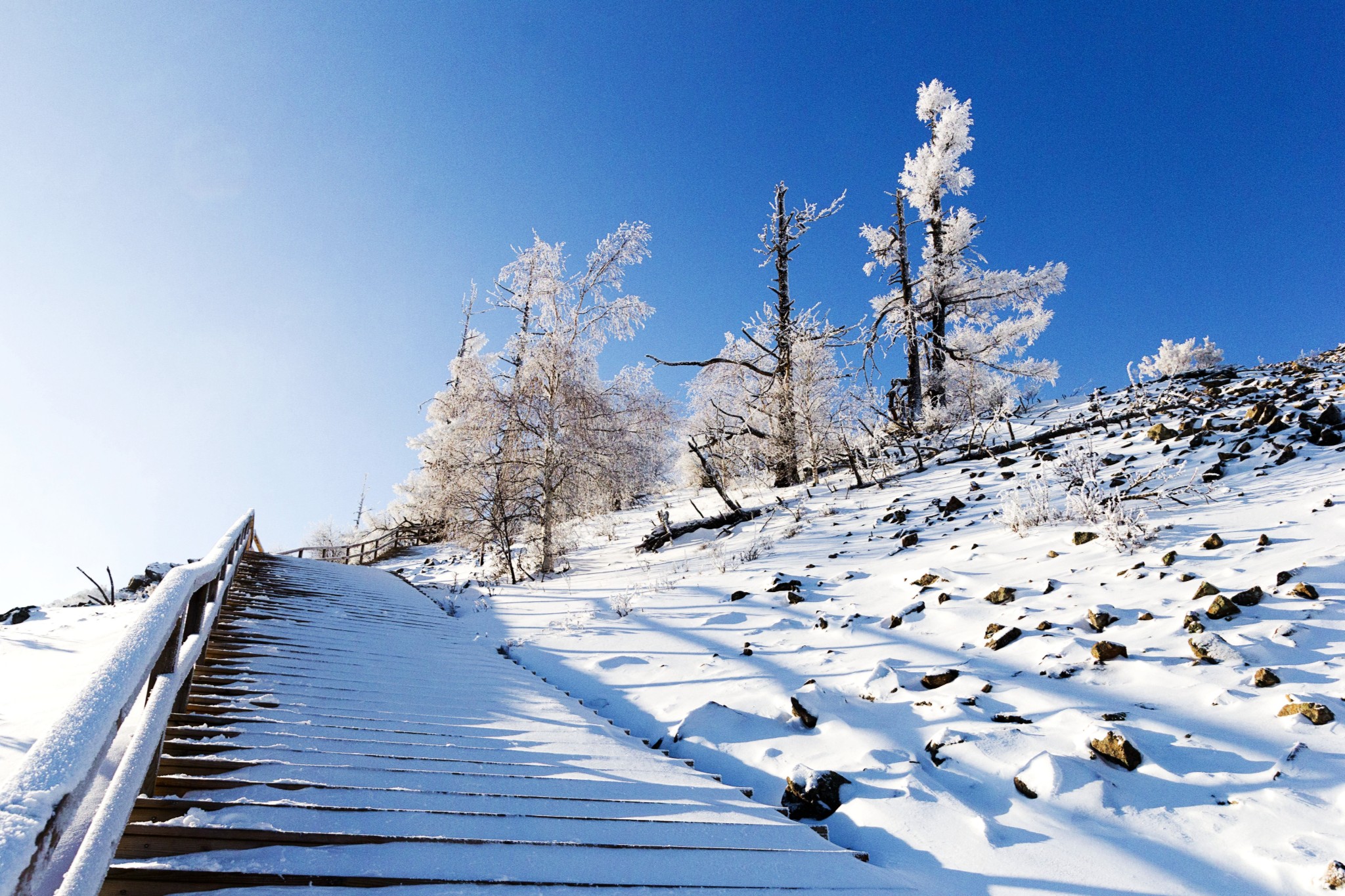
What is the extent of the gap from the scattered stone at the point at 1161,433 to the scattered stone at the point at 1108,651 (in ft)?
22.4

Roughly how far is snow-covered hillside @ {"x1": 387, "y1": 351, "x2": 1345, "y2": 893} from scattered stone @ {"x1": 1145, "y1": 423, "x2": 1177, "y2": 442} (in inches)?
1.6

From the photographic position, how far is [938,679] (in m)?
4.31

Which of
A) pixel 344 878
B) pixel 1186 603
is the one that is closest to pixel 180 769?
pixel 344 878

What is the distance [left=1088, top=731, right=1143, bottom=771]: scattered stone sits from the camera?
3043mm

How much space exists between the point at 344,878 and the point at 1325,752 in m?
4.27

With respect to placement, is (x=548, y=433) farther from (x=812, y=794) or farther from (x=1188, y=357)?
(x=1188, y=357)

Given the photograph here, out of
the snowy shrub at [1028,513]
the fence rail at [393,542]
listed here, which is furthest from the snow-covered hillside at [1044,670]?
the fence rail at [393,542]

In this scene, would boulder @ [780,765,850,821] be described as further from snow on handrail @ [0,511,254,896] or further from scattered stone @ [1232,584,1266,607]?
scattered stone @ [1232,584,1266,607]

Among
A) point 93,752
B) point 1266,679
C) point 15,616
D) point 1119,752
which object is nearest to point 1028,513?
point 1266,679

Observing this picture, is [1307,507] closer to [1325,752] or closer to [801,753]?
[1325,752]

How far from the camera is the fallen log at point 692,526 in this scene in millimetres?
12578

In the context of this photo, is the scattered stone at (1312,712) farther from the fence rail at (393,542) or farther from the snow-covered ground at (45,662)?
the fence rail at (393,542)

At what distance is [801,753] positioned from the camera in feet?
12.6

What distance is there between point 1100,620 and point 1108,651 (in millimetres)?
473
